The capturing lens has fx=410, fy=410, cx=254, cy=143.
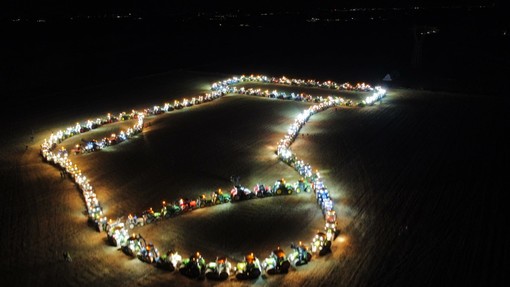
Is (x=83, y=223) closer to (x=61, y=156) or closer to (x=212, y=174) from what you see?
(x=212, y=174)

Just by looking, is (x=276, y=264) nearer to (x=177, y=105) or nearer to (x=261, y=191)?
(x=261, y=191)

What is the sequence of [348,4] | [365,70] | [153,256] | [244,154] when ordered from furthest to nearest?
[348,4] → [365,70] → [244,154] → [153,256]

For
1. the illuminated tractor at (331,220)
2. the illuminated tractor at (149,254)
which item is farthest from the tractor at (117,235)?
the illuminated tractor at (331,220)

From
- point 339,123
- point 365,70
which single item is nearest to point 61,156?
point 339,123

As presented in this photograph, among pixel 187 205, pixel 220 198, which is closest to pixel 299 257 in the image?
pixel 220 198

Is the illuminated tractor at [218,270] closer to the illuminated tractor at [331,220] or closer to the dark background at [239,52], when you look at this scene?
the illuminated tractor at [331,220]

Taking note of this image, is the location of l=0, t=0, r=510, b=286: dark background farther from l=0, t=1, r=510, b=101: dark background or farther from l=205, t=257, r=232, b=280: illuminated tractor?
l=205, t=257, r=232, b=280: illuminated tractor

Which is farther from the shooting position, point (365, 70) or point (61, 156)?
point (365, 70)
